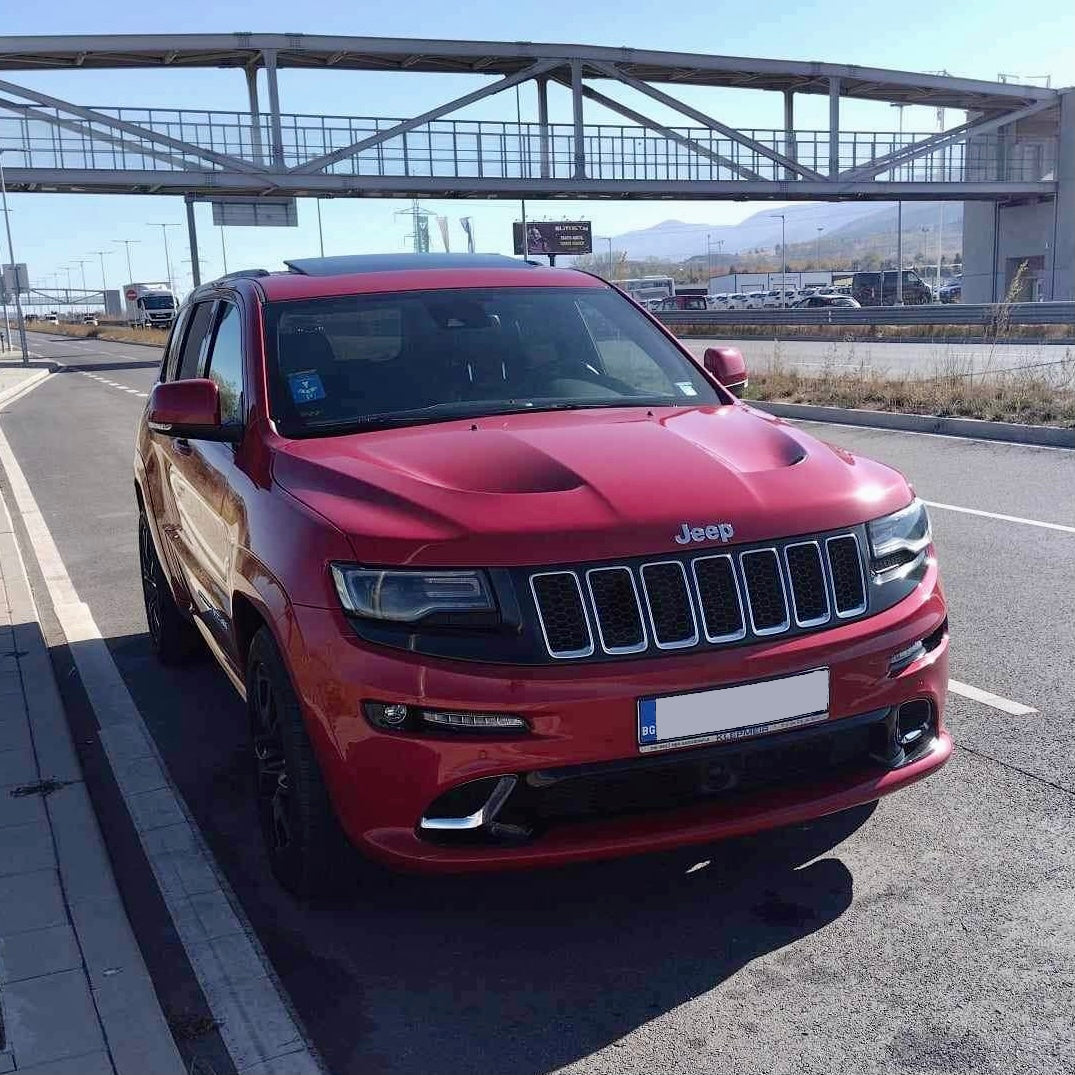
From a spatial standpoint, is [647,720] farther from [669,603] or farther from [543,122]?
[543,122]

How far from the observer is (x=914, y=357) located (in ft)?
90.7

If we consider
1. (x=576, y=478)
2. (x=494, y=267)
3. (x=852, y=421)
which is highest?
(x=494, y=267)

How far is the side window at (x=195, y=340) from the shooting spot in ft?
17.4

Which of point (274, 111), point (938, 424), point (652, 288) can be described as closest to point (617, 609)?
point (938, 424)

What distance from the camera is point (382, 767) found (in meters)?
3.01

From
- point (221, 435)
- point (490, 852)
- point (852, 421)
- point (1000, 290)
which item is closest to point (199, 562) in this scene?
point (221, 435)

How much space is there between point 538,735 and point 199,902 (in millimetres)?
1362

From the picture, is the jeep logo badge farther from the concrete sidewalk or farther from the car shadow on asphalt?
the concrete sidewalk

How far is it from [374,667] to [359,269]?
2.41 metres

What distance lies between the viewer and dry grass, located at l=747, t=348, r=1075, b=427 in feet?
45.4

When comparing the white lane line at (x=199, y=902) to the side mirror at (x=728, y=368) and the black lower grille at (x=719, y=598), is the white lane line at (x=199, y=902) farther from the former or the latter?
the side mirror at (x=728, y=368)

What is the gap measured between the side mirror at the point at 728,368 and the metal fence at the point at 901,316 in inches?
1066

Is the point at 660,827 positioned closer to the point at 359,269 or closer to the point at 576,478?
the point at 576,478

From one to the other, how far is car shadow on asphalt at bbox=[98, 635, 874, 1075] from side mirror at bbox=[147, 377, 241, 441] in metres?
1.36
